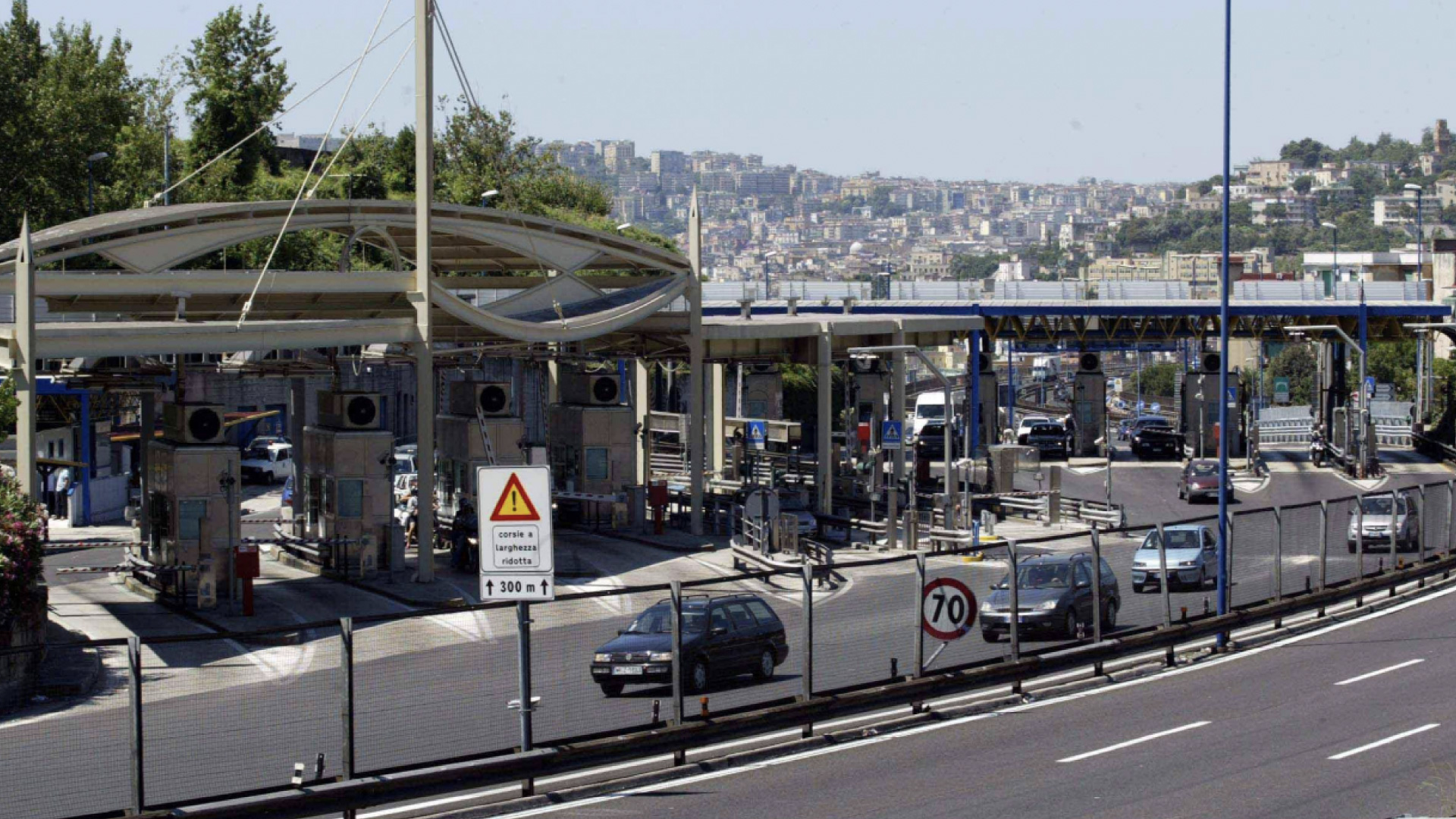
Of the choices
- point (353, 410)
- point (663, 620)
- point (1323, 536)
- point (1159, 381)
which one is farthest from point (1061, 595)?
point (1159, 381)

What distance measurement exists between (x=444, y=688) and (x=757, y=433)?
128 ft

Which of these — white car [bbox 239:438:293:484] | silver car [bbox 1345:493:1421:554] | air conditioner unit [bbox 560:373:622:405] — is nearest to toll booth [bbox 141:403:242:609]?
air conditioner unit [bbox 560:373:622:405]

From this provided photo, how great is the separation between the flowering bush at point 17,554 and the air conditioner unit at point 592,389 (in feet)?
68.0

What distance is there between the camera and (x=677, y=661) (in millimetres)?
17344

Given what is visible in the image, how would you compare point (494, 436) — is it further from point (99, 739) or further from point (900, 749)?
point (99, 739)

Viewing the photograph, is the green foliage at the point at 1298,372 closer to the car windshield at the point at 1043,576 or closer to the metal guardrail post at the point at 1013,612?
the car windshield at the point at 1043,576

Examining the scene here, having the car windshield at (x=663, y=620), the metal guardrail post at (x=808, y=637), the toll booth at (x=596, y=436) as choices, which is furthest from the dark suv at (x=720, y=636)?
the toll booth at (x=596, y=436)

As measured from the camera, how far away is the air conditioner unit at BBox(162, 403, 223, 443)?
3234 cm

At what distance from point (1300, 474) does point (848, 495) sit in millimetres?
20912

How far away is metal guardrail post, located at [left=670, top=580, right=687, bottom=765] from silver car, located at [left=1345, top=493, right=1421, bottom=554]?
16747 mm

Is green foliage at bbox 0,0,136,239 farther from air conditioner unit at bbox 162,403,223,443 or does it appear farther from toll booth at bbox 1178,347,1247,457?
toll booth at bbox 1178,347,1247,457

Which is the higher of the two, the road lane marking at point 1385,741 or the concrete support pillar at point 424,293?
the concrete support pillar at point 424,293

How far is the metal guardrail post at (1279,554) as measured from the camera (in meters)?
26.8

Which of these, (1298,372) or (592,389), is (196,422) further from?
(1298,372)
